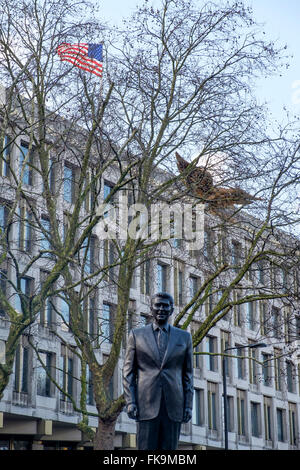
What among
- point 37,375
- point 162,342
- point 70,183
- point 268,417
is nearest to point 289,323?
point 162,342

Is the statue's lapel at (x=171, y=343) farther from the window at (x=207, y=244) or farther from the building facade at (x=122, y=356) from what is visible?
the window at (x=207, y=244)

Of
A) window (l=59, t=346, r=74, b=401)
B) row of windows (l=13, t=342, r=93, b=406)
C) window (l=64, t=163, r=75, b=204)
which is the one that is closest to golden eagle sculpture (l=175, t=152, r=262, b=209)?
window (l=64, t=163, r=75, b=204)

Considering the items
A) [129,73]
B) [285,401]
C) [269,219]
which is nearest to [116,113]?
[129,73]

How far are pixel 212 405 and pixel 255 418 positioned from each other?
626cm

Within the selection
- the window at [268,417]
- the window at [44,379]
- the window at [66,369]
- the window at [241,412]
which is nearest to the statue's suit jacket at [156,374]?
the window at [44,379]

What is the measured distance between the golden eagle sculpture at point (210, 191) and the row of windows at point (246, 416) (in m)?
31.7

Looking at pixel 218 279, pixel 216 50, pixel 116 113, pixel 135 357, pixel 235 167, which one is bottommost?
pixel 135 357

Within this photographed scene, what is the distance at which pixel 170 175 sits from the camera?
24.9 metres

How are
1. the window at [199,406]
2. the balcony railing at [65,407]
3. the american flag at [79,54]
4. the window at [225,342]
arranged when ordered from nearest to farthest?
the american flag at [79,54] → the balcony railing at [65,407] → the window at [199,406] → the window at [225,342]

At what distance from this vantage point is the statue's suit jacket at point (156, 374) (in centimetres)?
1034
